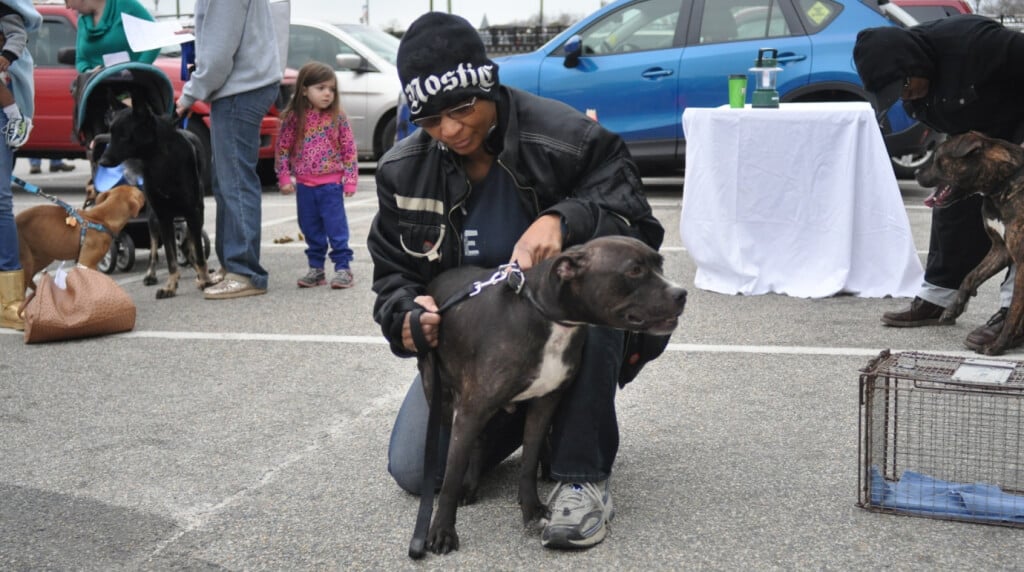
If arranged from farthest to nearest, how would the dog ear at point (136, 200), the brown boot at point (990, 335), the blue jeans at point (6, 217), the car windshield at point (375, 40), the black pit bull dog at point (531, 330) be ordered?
1. the car windshield at point (375, 40)
2. the dog ear at point (136, 200)
3. the blue jeans at point (6, 217)
4. the brown boot at point (990, 335)
5. the black pit bull dog at point (531, 330)

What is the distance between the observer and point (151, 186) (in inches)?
259

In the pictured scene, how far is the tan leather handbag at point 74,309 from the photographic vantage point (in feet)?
18.1

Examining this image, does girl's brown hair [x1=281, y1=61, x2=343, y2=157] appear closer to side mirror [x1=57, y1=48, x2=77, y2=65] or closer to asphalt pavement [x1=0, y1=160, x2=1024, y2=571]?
asphalt pavement [x1=0, y1=160, x2=1024, y2=571]

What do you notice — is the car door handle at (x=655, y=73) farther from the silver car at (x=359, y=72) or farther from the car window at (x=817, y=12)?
the silver car at (x=359, y=72)

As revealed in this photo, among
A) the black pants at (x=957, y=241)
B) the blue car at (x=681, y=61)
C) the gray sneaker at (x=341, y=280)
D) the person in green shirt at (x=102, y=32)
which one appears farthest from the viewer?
the blue car at (x=681, y=61)

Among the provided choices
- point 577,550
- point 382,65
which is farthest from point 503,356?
point 382,65

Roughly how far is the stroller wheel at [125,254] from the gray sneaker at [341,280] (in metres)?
1.72

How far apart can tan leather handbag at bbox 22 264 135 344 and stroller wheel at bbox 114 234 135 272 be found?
197 centimetres

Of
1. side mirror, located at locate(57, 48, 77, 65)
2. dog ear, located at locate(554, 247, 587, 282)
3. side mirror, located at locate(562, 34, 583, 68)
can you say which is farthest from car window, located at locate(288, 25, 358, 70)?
dog ear, located at locate(554, 247, 587, 282)

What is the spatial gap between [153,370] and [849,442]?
3168mm

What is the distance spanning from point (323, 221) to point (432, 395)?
14.0ft

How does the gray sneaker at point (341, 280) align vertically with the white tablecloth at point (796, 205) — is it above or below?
below

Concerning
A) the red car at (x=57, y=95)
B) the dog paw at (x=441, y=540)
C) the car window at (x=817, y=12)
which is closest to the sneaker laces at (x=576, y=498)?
the dog paw at (x=441, y=540)

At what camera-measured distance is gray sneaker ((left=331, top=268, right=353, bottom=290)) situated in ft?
22.8
